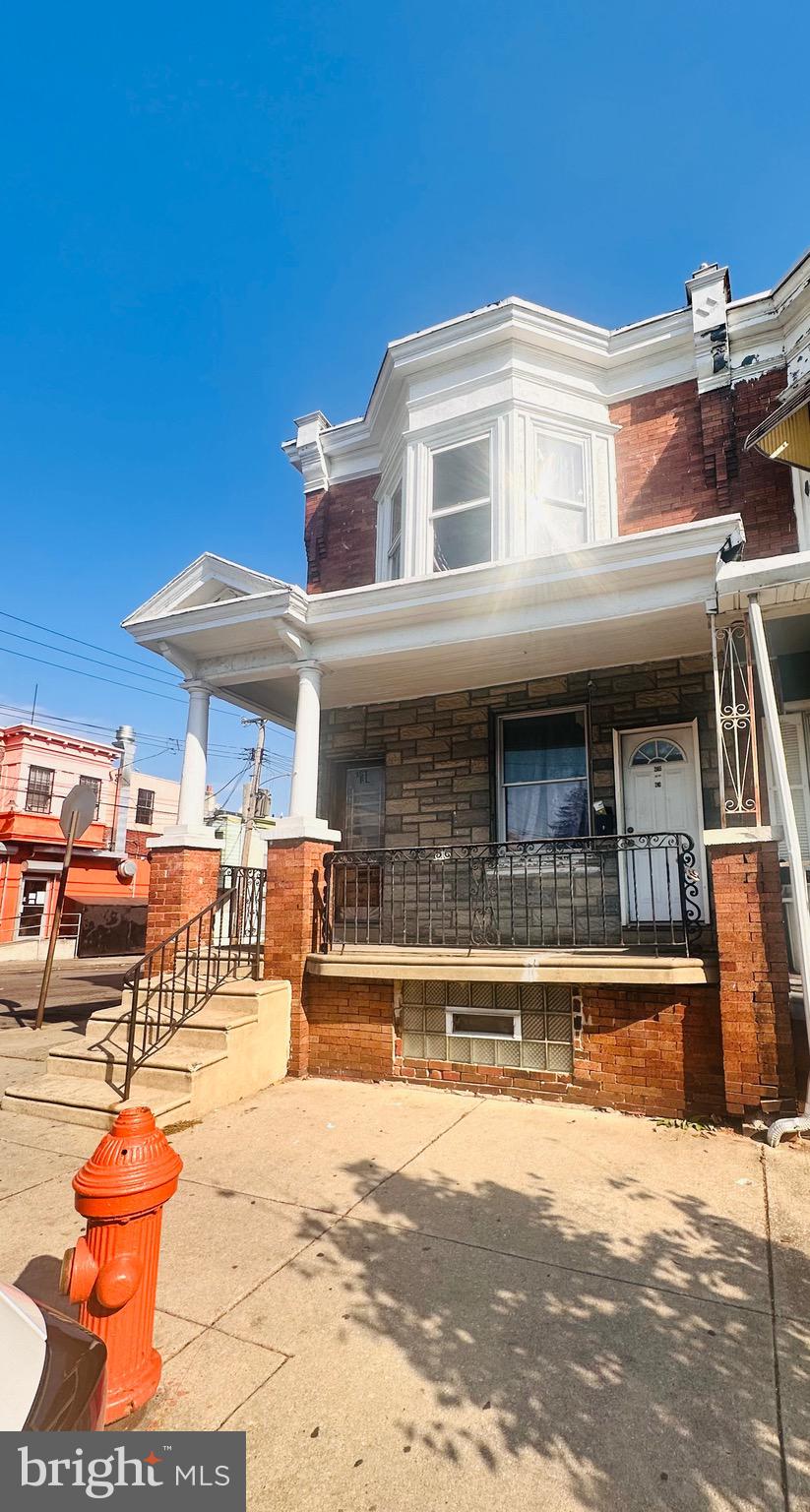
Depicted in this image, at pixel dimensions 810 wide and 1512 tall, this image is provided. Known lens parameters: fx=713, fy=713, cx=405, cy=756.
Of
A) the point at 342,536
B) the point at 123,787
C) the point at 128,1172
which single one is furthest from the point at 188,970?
the point at 123,787

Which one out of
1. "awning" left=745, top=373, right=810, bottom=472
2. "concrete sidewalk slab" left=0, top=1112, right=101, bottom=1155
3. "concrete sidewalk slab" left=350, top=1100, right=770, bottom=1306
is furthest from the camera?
"awning" left=745, top=373, right=810, bottom=472

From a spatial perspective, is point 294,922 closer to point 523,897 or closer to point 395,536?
point 523,897

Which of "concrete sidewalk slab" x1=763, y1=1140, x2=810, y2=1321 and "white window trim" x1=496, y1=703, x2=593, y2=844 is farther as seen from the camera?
"white window trim" x1=496, y1=703, x2=593, y2=844

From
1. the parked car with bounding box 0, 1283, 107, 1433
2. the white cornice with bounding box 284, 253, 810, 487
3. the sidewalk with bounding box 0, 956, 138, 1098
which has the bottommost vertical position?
the sidewalk with bounding box 0, 956, 138, 1098

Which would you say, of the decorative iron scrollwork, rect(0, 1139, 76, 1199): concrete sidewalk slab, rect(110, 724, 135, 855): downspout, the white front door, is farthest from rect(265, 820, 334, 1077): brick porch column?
rect(110, 724, 135, 855): downspout

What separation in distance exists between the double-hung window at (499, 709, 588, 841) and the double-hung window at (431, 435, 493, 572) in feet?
6.66

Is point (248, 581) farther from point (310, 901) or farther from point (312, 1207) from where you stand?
point (312, 1207)

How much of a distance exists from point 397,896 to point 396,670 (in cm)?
267

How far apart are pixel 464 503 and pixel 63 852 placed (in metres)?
25.0

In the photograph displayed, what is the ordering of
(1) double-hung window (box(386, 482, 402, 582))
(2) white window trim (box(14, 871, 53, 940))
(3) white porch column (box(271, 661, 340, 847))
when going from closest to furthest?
(3) white porch column (box(271, 661, 340, 847)) → (1) double-hung window (box(386, 482, 402, 582)) → (2) white window trim (box(14, 871, 53, 940))

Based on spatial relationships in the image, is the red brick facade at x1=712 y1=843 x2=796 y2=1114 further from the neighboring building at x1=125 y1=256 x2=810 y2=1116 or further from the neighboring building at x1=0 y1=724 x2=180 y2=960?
the neighboring building at x1=0 y1=724 x2=180 y2=960

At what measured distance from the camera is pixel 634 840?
726 centimetres

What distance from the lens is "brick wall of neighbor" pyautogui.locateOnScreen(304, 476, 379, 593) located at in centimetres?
952

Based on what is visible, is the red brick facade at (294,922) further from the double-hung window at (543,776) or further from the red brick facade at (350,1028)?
the double-hung window at (543,776)
